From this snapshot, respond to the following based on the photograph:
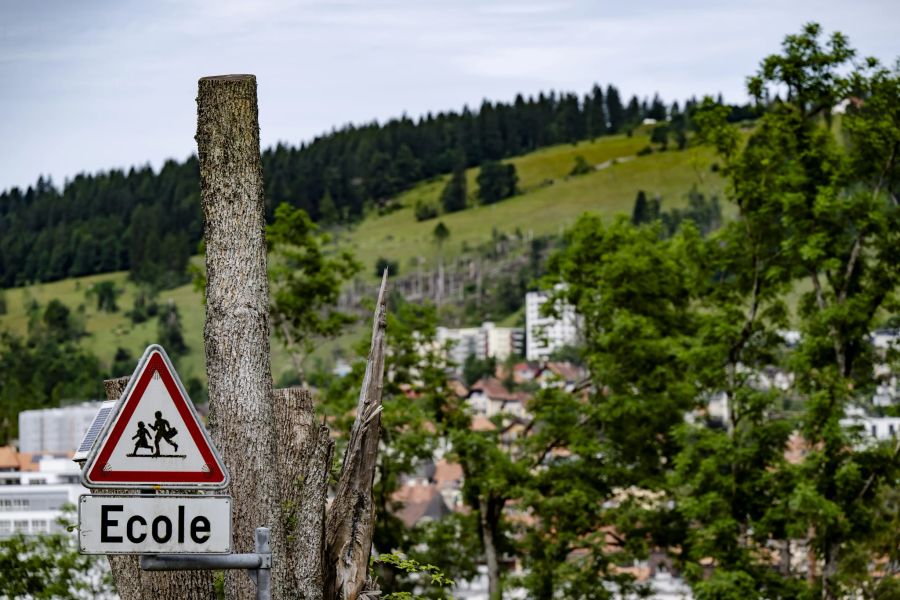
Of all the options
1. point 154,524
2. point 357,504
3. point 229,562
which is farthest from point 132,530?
point 357,504

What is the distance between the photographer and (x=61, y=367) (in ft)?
636

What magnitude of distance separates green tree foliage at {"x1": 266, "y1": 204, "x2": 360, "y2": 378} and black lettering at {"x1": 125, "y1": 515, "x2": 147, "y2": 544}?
29.8m

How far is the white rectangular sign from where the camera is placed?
7480 millimetres

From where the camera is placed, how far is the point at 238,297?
376 inches

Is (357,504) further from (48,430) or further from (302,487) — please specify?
(48,430)

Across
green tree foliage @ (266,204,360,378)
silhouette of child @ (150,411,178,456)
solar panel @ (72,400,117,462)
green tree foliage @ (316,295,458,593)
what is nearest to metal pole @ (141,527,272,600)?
silhouette of child @ (150,411,178,456)

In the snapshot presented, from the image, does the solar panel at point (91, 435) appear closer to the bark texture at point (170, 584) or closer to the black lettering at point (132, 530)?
the black lettering at point (132, 530)

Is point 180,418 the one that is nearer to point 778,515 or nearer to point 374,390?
point 374,390

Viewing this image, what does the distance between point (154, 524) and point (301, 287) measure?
3068 centimetres

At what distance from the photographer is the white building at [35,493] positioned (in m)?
118

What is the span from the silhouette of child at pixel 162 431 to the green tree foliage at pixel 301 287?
29.9m

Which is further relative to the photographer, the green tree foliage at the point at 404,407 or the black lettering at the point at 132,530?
the green tree foliage at the point at 404,407

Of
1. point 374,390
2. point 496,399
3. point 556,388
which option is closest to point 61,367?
point 496,399

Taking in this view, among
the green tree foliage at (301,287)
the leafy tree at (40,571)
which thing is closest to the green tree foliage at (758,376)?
the green tree foliage at (301,287)
